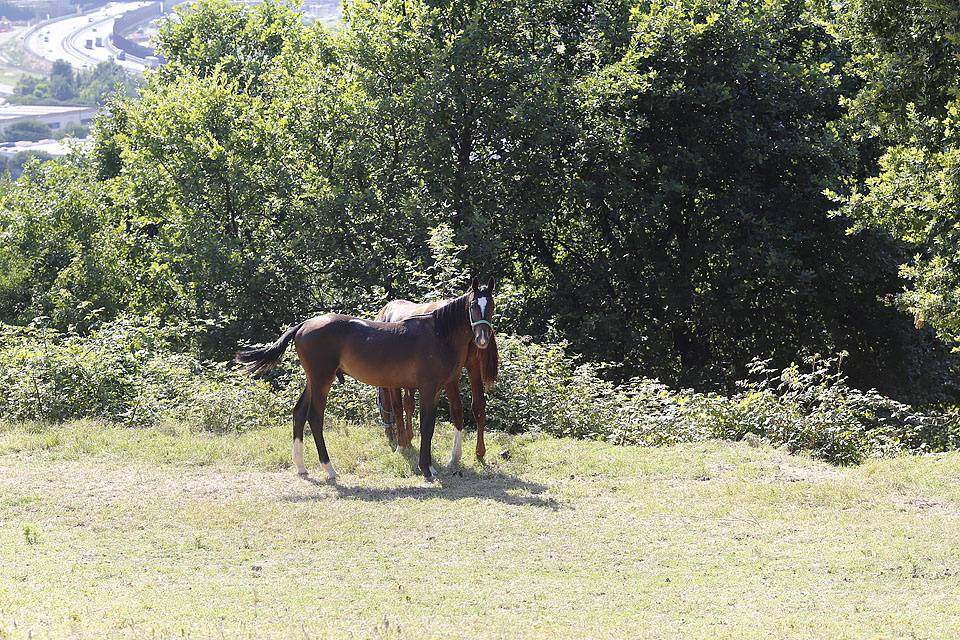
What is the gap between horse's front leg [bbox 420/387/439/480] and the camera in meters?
12.5

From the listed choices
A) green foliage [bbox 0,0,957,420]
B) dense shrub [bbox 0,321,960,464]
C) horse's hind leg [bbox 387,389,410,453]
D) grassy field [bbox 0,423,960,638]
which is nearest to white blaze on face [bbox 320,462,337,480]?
grassy field [bbox 0,423,960,638]

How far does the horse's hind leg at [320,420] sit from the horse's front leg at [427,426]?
1035 millimetres

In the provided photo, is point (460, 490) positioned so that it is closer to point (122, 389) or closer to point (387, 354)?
point (387, 354)

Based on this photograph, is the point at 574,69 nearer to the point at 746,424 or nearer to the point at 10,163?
the point at 746,424

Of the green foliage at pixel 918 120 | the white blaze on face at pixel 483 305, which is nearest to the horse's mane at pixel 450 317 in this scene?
the white blaze on face at pixel 483 305

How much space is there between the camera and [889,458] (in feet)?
44.4

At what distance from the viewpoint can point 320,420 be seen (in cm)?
1262

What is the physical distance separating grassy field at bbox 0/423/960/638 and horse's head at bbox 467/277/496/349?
1.73 m

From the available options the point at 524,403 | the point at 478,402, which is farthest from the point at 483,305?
the point at 524,403

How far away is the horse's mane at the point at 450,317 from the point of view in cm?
1260

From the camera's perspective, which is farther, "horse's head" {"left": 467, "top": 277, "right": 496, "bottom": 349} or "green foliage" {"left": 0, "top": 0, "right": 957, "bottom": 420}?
"green foliage" {"left": 0, "top": 0, "right": 957, "bottom": 420}

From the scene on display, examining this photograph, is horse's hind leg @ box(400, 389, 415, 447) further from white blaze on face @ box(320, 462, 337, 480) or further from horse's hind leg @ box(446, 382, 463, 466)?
white blaze on face @ box(320, 462, 337, 480)

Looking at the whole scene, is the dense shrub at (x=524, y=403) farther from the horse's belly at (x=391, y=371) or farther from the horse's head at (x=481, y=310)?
the horse's head at (x=481, y=310)

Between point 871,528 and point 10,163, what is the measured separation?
504ft
